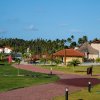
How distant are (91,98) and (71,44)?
122 metres

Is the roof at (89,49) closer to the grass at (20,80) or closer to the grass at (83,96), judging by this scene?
the grass at (20,80)

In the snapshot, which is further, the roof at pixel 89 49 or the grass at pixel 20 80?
the roof at pixel 89 49

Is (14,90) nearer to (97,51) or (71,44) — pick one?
(97,51)

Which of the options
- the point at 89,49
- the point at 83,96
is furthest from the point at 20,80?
the point at 89,49

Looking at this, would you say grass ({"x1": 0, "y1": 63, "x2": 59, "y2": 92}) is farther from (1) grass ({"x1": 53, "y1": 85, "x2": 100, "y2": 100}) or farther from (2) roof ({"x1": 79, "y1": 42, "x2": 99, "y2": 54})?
(2) roof ({"x1": 79, "y1": 42, "x2": 99, "y2": 54})

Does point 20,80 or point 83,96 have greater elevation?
point 20,80

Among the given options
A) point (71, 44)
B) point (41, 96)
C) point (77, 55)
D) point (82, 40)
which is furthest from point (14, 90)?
point (82, 40)

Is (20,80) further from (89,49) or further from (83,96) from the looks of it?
(89,49)

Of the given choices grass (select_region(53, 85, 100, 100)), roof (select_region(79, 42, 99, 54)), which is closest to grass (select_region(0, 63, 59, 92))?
grass (select_region(53, 85, 100, 100))

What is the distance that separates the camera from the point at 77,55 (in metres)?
78.4

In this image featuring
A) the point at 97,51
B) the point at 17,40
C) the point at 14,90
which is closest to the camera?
the point at 14,90

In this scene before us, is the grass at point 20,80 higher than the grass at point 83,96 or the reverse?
higher

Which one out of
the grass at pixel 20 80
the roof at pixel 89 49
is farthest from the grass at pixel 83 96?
the roof at pixel 89 49

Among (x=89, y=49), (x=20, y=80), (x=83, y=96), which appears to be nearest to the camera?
(x=83, y=96)
